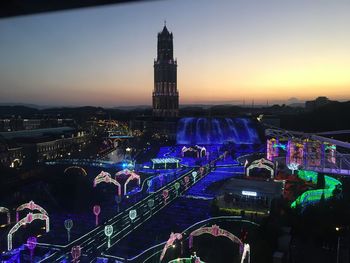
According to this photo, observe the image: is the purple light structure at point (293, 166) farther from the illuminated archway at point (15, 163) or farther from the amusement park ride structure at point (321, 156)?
the illuminated archway at point (15, 163)

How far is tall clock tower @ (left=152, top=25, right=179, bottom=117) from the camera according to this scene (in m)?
35.2

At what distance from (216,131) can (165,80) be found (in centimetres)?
1086

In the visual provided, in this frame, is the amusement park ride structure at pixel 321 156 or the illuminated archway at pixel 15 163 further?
the illuminated archway at pixel 15 163

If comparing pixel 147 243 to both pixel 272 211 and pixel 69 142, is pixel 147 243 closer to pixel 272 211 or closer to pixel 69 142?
pixel 272 211

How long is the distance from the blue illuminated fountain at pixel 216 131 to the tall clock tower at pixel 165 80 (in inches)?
210

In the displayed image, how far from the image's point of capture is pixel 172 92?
1414 inches

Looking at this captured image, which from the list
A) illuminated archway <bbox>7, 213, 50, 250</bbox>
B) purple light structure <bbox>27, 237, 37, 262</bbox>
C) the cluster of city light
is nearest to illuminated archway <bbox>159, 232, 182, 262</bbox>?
purple light structure <bbox>27, 237, 37, 262</bbox>

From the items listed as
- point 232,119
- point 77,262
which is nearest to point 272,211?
point 77,262

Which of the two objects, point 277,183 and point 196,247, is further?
point 277,183

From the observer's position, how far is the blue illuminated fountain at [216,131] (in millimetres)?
25641

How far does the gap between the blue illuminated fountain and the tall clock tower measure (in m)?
5.34

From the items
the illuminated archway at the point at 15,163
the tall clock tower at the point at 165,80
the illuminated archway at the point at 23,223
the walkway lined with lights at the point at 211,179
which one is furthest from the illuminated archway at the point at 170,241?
the tall clock tower at the point at 165,80

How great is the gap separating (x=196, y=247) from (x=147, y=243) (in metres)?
0.91

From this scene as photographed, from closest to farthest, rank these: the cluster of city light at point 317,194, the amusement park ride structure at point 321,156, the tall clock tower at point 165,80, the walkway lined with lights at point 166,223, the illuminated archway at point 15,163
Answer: the walkway lined with lights at point 166,223 < the cluster of city light at point 317,194 < the amusement park ride structure at point 321,156 < the illuminated archway at point 15,163 < the tall clock tower at point 165,80
